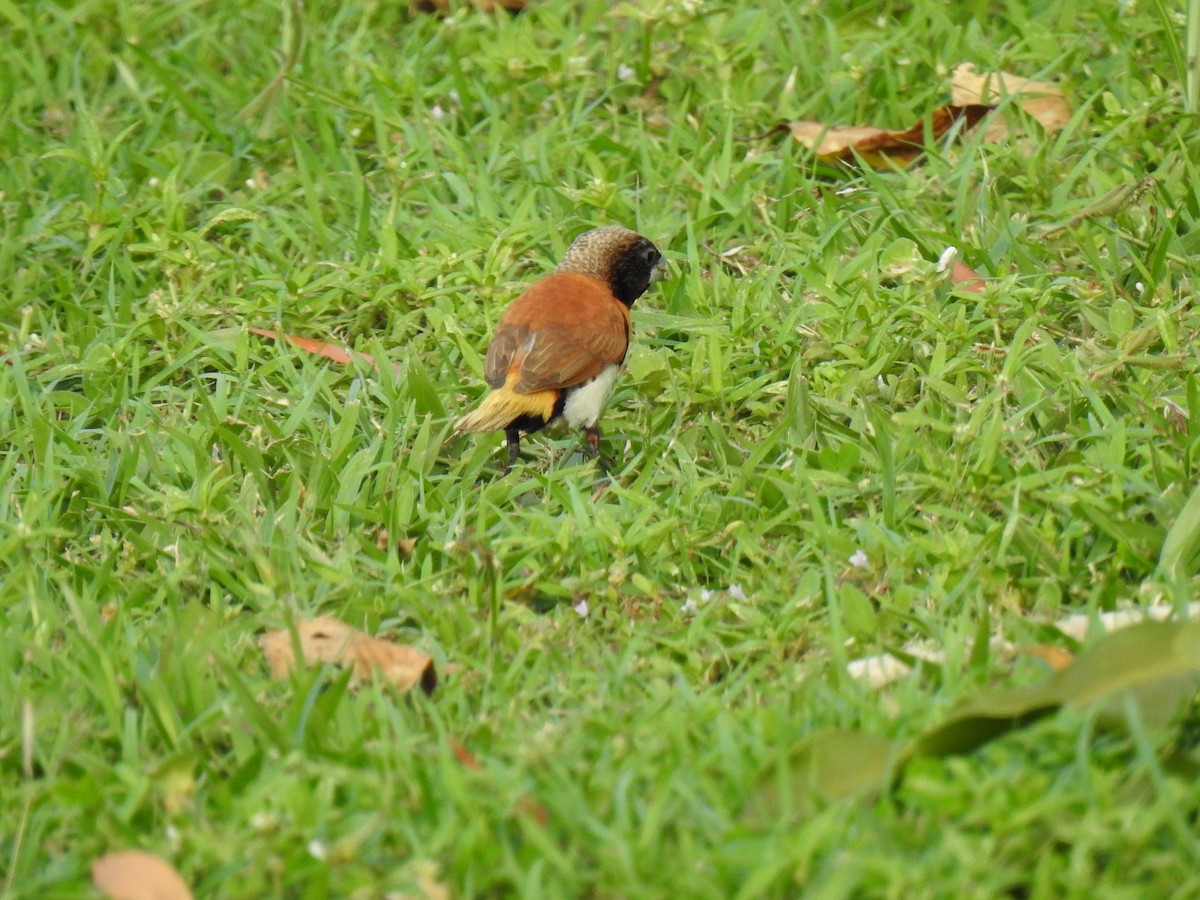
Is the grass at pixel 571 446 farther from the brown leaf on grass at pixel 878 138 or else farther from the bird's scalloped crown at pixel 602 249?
the bird's scalloped crown at pixel 602 249

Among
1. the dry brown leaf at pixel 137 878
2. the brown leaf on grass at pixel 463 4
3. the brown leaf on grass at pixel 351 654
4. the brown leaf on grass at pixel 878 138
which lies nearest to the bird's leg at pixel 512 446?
the brown leaf on grass at pixel 351 654

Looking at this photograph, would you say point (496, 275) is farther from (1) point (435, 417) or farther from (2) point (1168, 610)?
(2) point (1168, 610)

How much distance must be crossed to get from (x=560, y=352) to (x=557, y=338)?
0.05 meters

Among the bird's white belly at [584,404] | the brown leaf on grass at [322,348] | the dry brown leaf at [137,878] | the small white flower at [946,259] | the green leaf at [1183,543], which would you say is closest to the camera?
the dry brown leaf at [137,878]

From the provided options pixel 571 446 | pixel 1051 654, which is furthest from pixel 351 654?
pixel 1051 654

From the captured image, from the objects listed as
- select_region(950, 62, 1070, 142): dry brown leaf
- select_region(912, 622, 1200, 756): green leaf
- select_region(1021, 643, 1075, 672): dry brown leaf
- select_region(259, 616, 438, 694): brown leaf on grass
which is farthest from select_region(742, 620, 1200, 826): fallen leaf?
select_region(950, 62, 1070, 142): dry brown leaf

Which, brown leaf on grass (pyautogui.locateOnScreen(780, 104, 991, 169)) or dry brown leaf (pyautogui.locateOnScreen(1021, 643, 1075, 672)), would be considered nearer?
dry brown leaf (pyautogui.locateOnScreen(1021, 643, 1075, 672))

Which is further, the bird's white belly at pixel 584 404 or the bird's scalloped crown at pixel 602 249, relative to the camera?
the bird's scalloped crown at pixel 602 249

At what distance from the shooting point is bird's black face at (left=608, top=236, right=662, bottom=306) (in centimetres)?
501

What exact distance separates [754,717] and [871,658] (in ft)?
1.24

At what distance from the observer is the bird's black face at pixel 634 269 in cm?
501

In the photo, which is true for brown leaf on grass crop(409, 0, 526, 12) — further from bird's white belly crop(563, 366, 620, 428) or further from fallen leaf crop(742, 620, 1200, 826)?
fallen leaf crop(742, 620, 1200, 826)

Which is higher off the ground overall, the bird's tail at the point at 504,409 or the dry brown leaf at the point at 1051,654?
the dry brown leaf at the point at 1051,654

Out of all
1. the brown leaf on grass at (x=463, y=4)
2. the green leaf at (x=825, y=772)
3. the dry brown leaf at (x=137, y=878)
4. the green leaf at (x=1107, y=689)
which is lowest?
the dry brown leaf at (x=137, y=878)
